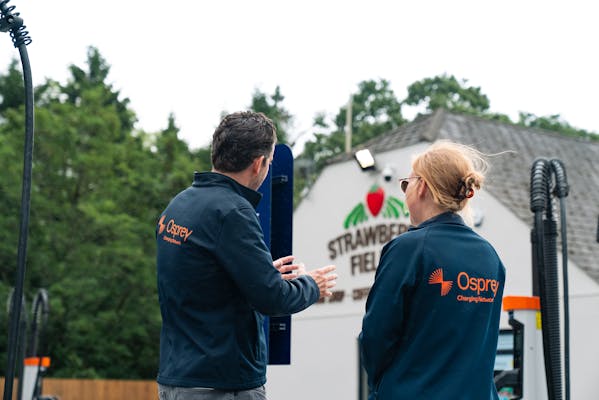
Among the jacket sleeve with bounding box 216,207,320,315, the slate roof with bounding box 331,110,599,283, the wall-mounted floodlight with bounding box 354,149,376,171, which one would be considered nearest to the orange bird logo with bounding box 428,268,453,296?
the jacket sleeve with bounding box 216,207,320,315

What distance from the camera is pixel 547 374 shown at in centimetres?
591

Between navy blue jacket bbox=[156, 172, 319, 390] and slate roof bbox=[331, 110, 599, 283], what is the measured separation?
12229mm

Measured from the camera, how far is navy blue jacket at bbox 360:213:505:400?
9.14 feet

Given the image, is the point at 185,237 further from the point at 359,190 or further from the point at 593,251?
the point at 359,190

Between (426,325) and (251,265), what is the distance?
602 millimetres

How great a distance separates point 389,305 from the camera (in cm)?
279

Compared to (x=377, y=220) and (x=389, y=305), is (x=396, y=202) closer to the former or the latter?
(x=377, y=220)

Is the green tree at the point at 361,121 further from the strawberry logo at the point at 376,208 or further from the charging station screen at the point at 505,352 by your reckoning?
the charging station screen at the point at 505,352

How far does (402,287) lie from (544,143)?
18145 millimetres

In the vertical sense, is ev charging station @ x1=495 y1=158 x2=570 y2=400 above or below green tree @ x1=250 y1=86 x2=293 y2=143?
below

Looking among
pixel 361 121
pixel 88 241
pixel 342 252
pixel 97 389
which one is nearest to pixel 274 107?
pixel 361 121

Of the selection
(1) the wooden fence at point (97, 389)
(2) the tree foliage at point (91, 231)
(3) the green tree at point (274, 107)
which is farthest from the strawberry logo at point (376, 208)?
(3) the green tree at point (274, 107)

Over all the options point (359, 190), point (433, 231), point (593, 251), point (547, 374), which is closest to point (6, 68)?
point (359, 190)

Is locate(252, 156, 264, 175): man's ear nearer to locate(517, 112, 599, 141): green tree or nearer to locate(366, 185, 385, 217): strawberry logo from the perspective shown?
locate(366, 185, 385, 217): strawberry logo
